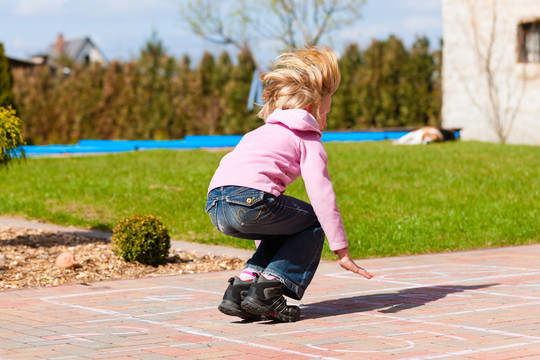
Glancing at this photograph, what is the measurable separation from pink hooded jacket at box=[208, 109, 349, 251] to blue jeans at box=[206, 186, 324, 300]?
75mm

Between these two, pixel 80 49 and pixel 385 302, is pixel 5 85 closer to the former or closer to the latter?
pixel 385 302

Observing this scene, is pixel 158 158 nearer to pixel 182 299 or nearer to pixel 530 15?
pixel 530 15

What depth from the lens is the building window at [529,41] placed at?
21.2 meters

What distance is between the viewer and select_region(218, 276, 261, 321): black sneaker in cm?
496

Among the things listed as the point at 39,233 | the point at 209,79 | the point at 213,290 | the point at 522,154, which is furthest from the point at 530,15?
the point at 213,290

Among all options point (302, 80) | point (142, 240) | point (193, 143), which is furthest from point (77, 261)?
point (193, 143)

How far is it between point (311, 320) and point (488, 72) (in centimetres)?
1834

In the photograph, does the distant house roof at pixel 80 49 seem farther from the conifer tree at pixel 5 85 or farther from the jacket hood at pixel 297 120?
the jacket hood at pixel 297 120

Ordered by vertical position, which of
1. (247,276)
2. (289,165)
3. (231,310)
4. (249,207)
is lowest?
(231,310)

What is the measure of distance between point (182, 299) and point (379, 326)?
168 cm

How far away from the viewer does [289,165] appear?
194 inches

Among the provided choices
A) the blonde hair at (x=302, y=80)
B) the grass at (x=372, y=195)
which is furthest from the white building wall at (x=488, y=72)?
the blonde hair at (x=302, y=80)

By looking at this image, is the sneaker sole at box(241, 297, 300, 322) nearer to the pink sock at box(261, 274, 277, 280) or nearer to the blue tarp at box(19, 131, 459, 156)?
the pink sock at box(261, 274, 277, 280)

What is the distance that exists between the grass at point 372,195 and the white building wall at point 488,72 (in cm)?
420
